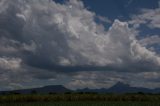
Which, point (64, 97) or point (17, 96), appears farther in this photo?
point (64, 97)

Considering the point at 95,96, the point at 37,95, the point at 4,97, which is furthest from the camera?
the point at 95,96

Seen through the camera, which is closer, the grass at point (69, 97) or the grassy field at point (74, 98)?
the grassy field at point (74, 98)

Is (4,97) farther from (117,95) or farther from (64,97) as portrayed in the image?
(117,95)

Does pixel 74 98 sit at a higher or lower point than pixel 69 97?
lower

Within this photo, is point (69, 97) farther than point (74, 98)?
Yes

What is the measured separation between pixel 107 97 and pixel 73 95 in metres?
8.83

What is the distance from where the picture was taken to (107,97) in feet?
269

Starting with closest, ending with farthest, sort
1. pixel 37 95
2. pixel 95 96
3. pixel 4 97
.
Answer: pixel 4 97, pixel 37 95, pixel 95 96

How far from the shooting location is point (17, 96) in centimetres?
7338

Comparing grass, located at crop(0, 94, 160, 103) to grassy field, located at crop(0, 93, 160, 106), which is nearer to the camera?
grassy field, located at crop(0, 93, 160, 106)

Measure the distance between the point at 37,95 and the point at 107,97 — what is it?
713 inches

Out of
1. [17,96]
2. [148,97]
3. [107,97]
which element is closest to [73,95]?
[107,97]

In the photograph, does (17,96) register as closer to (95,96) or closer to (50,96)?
(50,96)

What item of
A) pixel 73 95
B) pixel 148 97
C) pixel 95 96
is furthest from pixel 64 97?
pixel 148 97
